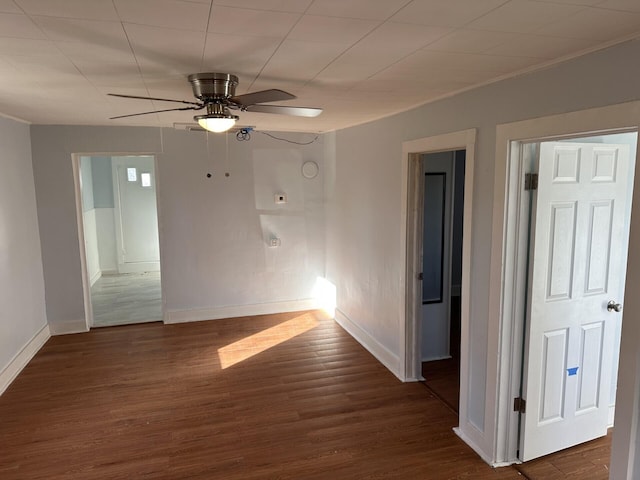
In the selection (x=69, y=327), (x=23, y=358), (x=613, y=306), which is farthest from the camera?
(x=69, y=327)

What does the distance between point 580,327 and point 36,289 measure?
4930 millimetres

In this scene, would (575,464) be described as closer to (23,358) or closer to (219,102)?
(219,102)

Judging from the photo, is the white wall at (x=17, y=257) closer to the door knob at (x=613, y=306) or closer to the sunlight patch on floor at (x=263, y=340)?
the sunlight patch on floor at (x=263, y=340)

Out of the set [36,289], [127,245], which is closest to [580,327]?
[36,289]

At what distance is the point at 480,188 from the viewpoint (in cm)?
274

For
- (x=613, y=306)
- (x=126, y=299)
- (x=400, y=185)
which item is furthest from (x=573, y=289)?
(x=126, y=299)

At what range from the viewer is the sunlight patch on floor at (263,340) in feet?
14.5

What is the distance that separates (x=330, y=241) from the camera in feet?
18.5

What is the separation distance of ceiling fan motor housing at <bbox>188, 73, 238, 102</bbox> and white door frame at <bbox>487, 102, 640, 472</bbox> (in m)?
1.51

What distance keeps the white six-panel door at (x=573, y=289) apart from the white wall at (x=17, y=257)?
408 centimetres

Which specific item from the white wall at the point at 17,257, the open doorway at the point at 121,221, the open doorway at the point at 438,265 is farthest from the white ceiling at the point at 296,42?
the open doorway at the point at 121,221

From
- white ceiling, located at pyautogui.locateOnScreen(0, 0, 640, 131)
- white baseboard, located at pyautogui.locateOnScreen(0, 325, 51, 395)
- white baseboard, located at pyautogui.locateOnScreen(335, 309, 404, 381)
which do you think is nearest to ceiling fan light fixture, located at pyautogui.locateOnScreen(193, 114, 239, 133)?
white ceiling, located at pyautogui.locateOnScreen(0, 0, 640, 131)

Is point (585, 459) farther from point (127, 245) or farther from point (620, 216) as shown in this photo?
point (127, 245)

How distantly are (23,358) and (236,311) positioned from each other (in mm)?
2264
